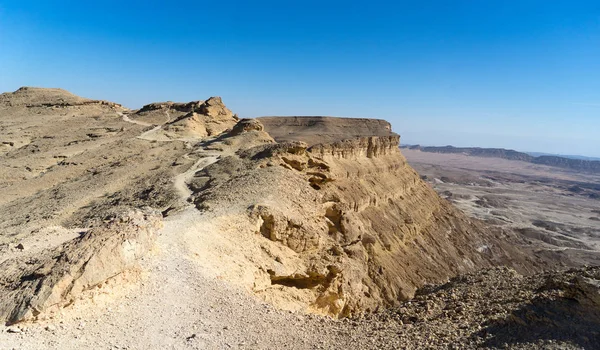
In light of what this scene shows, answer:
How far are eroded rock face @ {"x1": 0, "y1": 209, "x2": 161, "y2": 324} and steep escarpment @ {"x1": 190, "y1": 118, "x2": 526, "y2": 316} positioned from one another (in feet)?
14.4

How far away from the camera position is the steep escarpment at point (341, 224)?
15.2 meters

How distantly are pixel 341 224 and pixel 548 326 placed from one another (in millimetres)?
14080

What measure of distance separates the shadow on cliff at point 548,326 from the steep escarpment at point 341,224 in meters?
6.82

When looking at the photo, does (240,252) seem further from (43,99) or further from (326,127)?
(326,127)

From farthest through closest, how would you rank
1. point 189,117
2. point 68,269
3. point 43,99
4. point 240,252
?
1. point 43,99
2. point 189,117
3. point 240,252
4. point 68,269

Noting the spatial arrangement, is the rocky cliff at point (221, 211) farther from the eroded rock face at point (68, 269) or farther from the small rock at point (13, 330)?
the small rock at point (13, 330)

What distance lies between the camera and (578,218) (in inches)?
3095

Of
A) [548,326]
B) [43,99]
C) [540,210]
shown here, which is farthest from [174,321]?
[540,210]

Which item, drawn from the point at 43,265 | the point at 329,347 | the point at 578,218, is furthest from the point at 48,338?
the point at 578,218

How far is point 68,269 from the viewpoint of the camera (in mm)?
8344

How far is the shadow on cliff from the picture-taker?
8.30m

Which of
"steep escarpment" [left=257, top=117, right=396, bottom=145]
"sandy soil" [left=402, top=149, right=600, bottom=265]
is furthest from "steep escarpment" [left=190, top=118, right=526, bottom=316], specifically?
"steep escarpment" [left=257, top=117, right=396, bottom=145]

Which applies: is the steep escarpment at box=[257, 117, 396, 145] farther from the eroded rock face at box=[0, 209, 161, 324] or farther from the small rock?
the small rock

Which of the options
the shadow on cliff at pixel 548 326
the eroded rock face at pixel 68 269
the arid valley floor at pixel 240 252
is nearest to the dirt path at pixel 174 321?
the arid valley floor at pixel 240 252
